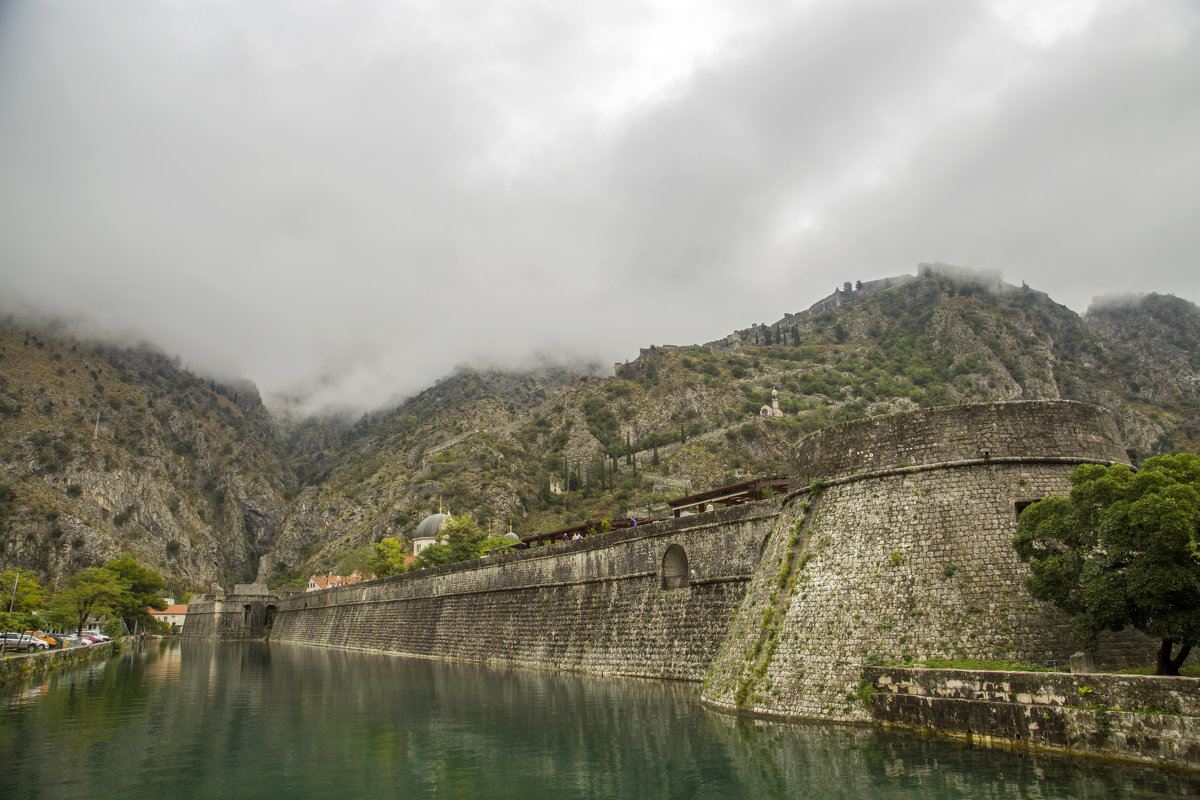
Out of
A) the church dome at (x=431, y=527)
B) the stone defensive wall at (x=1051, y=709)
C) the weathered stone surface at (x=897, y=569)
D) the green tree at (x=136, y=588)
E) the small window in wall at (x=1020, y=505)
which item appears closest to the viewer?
the stone defensive wall at (x=1051, y=709)

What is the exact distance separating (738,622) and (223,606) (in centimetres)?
9051

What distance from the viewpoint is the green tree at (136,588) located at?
83.8 m

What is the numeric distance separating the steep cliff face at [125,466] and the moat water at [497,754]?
3811 inches

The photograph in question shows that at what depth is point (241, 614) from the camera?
88.3m

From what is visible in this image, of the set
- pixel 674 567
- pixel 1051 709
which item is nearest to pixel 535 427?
pixel 674 567

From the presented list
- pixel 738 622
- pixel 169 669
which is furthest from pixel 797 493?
pixel 169 669

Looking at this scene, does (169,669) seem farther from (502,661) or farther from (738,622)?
(738,622)

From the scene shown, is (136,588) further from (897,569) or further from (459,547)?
(897,569)

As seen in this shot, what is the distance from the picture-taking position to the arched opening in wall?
87.9 ft

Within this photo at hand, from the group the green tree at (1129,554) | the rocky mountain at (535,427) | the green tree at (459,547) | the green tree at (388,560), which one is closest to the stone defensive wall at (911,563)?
the green tree at (1129,554)

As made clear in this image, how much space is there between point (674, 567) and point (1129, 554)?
17.1 meters

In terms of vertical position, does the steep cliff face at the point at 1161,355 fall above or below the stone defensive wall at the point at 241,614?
above

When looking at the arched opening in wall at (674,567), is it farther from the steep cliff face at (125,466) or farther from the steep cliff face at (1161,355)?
the steep cliff face at (125,466)

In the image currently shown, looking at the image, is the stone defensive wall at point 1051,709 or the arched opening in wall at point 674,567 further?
the arched opening in wall at point 674,567
